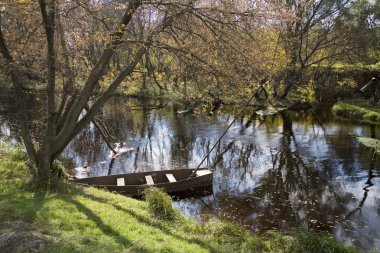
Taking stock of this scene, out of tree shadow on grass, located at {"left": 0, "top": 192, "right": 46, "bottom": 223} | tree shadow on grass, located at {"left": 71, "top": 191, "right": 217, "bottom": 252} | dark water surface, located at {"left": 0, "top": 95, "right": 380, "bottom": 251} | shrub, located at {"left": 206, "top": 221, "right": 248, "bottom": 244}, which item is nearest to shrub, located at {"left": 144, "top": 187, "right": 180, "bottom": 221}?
tree shadow on grass, located at {"left": 71, "top": 191, "right": 217, "bottom": 252}

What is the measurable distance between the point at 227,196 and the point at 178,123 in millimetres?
16337

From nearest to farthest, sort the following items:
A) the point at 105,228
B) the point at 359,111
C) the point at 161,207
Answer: the point at 105,228, the point at 161,207, the point at 359,111

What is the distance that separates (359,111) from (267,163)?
14945mm

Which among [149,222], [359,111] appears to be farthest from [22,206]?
[359,111]

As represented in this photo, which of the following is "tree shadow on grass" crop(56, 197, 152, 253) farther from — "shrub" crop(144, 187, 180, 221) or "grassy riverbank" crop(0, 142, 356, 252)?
"shrub" crop(144, 187, 180, 221)

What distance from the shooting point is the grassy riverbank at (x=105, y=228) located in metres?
6.83

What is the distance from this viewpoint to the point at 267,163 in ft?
63.0

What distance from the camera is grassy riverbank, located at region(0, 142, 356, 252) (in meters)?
6.83

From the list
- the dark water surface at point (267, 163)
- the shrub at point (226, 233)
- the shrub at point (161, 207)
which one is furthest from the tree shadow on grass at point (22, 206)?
the dark water surface at point (267, 163)

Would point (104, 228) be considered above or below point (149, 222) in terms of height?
above

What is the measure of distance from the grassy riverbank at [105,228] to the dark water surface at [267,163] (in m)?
2.36

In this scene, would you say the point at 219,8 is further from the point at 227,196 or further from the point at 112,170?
the point at 112,170

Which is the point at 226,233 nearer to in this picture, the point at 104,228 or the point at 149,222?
the point at 149,222

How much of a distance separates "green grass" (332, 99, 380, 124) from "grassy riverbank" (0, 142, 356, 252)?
21908 millimetres
